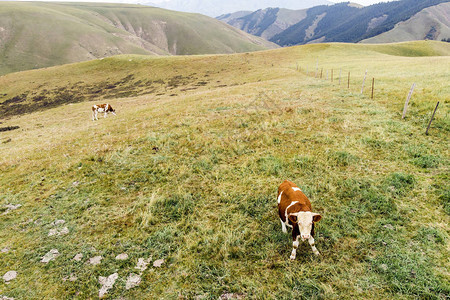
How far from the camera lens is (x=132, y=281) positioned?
5484mm

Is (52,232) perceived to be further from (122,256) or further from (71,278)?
(122,256)

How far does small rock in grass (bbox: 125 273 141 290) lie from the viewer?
5370 mm

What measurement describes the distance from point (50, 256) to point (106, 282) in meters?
2.23

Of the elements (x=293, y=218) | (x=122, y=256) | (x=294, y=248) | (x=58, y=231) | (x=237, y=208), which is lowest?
(x=122, y=256)

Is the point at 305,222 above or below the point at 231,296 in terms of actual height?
above

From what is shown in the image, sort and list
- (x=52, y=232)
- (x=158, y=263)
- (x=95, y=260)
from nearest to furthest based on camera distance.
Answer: (x=158, y=263), (x=95, y=260), (x=52, y=232)

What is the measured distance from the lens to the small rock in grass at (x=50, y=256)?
6.09 m

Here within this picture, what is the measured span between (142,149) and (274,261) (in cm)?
967

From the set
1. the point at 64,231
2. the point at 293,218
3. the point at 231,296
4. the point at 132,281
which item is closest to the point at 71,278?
the point at 132,281

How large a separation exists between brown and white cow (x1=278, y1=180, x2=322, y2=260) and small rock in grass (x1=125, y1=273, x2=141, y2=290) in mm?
4165

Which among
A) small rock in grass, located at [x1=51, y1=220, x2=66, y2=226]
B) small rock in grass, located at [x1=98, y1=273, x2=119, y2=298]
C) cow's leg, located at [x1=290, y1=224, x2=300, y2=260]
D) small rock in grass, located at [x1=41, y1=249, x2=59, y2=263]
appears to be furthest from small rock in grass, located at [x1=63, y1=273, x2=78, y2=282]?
cow's leg, located at [x1=290, y1=224, x2=300, y2=260]

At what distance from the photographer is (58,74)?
72500mm

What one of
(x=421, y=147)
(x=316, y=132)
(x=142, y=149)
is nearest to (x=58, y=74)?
(x=142, y=149)

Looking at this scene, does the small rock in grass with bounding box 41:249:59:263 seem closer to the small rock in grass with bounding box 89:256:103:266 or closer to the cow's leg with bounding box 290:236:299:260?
the small rock in grass with bounding box 89:256:103:266
